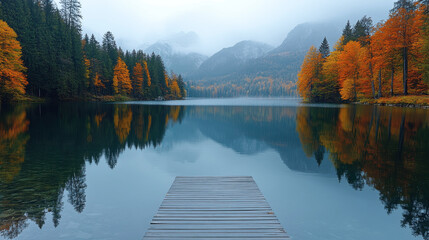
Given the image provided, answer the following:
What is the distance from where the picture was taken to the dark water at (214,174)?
5.98 metres

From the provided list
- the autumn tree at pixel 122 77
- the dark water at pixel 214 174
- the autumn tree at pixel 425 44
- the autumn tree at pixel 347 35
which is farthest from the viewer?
the autumn tree at pixel 122 77

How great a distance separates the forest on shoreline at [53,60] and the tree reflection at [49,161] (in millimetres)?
30183

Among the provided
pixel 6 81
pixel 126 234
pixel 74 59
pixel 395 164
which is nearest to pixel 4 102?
pixel 6 81

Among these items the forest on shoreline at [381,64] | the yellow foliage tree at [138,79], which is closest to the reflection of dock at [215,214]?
the forest on shoreline at [381,64]

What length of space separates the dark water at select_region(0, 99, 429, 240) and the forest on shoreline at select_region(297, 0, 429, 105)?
2555 centimetres

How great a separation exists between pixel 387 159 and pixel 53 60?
2594 inches

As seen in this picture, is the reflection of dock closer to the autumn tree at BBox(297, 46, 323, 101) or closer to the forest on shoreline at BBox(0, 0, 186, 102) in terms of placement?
the forest on shoreline at BBox(0, 0, 186, 102)

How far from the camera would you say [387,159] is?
1155 cm

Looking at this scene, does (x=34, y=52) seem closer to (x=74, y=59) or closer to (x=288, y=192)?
(x=74, y=59)

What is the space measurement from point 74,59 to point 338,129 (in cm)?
6568

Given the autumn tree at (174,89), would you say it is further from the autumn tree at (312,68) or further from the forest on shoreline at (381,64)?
the autumn tree at (312,68)

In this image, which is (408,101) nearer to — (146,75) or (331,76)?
(331,76)

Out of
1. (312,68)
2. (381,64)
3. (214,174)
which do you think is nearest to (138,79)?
(312,68)

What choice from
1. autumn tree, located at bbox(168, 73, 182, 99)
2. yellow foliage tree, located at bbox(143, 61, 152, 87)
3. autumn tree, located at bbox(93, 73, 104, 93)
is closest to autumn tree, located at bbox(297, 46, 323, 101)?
autumn tree, located at bbox(93, 73, 104, 93)
